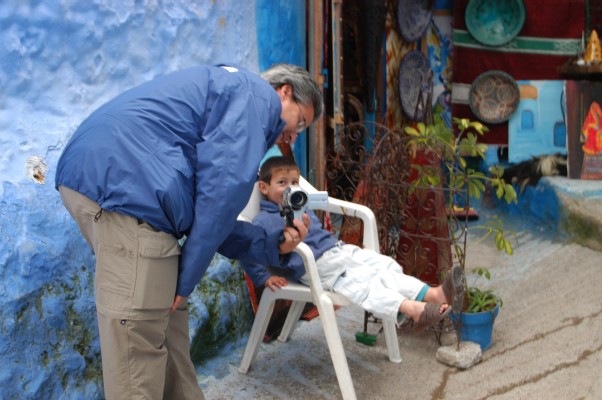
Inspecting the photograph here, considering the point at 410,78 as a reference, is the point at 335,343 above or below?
below

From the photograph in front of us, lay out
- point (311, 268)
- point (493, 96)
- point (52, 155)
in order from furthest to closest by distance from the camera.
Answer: point (493, 96) → point (311, 268) → point (52, 155)

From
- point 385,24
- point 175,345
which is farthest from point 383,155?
point 385,24

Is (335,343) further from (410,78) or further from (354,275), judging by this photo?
(410,78)

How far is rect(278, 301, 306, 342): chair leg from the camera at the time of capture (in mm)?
3809

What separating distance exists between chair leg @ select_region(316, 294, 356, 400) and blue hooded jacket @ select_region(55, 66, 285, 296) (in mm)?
985

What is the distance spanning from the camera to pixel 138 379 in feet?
7.06

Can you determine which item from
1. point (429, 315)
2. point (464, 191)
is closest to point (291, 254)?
point (429, 315)

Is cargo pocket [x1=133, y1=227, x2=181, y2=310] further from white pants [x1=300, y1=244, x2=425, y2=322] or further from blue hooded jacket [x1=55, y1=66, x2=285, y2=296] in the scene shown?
white pants [x1=300, y1=244, x2=425, y2=322]

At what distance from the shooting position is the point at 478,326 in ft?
12.1

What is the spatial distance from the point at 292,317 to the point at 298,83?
1.79 meters

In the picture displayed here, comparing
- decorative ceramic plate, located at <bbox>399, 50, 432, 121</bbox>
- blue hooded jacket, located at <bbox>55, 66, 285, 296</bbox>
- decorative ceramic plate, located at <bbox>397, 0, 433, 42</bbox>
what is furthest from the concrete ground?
decorative ceramic plate, located at <bbox>397, 0, 433, 42</bbox>

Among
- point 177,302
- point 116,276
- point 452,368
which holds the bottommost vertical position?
point 452,368

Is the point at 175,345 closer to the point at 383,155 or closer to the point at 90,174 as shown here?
the point at 90,174

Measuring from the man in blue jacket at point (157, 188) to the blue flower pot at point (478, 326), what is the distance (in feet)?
6.13
